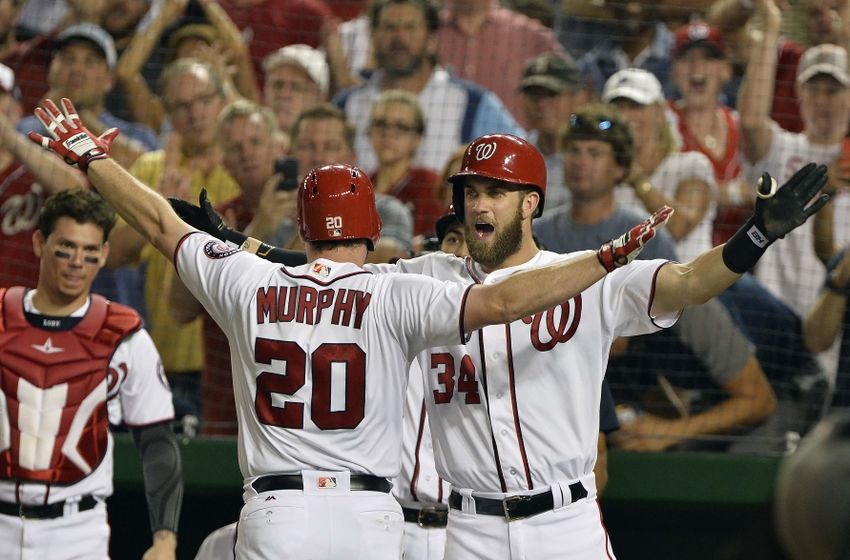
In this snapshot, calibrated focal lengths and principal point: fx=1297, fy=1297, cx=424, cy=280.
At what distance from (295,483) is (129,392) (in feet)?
4.24

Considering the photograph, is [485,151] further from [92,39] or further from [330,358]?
[92,39]

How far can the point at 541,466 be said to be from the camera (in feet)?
11.2

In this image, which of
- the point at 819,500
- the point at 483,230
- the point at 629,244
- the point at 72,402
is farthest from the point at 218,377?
the point at 819,500

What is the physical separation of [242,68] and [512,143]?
3.49m

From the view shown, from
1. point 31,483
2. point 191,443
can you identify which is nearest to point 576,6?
point 191,443

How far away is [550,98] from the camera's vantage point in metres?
6.23

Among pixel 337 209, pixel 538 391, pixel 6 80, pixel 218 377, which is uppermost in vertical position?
pixel 6 80

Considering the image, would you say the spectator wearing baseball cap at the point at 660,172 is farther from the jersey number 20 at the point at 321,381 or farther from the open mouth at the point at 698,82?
the jersey number 20 at the point at 321,381

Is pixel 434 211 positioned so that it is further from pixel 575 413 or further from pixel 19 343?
pixel 575 413

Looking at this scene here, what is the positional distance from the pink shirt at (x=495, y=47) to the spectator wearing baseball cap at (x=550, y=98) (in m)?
0.37

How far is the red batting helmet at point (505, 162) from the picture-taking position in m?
3.48

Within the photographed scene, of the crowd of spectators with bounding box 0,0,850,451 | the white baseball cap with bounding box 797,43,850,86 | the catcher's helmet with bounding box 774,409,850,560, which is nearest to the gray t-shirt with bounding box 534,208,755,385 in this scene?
the crowd of spectators with bounding box 0,0,850,451

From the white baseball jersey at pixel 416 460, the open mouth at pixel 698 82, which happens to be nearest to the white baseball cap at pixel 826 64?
the open mouth at pixel 698 82

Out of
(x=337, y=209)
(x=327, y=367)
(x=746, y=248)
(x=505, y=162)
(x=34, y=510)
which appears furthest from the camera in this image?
(x=34, y=510)
